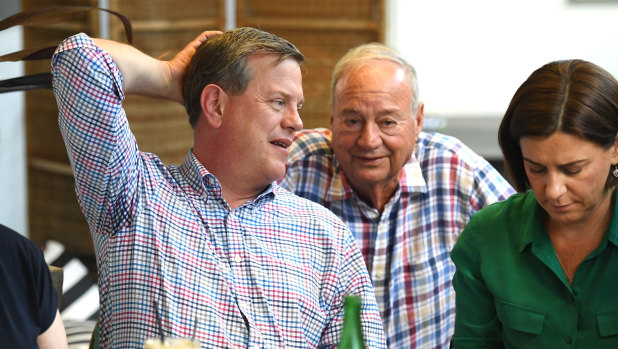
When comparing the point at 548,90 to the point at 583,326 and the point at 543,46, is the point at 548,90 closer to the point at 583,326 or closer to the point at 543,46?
the point at 583,326

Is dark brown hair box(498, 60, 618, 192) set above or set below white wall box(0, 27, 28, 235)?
above

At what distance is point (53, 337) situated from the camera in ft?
4.92

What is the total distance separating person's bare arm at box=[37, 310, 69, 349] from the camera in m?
1.49

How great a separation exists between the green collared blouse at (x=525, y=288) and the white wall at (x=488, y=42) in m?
3.42

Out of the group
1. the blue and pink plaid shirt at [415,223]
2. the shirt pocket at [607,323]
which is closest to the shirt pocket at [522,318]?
the shirt pocket at [607,323]

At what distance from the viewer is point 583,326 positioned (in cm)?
167

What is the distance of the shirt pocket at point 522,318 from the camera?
5.54ft

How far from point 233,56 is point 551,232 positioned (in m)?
0.77

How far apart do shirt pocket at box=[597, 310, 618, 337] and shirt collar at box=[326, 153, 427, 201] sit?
2.47 feet

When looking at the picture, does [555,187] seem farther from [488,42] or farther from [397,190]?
[488,42]

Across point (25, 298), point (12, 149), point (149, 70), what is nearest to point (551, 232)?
point (149, 70)

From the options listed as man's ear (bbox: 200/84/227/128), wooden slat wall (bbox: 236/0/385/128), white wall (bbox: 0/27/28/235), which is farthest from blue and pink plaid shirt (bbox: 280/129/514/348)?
wooden slat wall (bbox: 236/0/385/128)

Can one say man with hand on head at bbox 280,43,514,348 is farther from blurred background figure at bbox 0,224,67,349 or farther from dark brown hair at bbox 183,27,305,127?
blurred background figure at bbox 0,224,67,349

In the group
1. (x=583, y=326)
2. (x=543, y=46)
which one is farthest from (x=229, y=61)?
(x=543, y=46)
